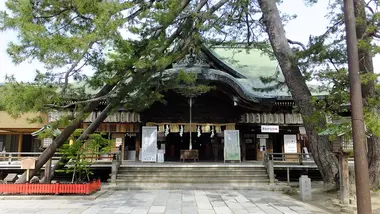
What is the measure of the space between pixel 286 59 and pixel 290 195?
4.98m

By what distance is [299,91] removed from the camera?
1009 centimetres

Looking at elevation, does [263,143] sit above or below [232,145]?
above

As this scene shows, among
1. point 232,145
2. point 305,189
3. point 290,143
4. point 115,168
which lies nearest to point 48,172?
point 115,168

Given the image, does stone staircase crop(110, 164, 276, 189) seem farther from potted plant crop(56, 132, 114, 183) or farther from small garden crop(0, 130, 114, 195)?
potted plant crop(56, 132, 114, 183)

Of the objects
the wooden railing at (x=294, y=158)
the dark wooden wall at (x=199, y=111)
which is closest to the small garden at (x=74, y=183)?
the dark wooden wall at (x=199, y=111)

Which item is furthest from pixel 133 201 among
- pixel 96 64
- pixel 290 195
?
pixel 290 195

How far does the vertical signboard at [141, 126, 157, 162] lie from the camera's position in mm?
16359

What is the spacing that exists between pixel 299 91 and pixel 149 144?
9.39 metres

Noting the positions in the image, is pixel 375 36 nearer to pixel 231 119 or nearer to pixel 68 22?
pixel 68 22

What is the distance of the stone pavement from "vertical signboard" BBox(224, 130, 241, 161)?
5715 millimetres

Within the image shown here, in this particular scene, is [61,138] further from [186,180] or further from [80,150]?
[186,180]

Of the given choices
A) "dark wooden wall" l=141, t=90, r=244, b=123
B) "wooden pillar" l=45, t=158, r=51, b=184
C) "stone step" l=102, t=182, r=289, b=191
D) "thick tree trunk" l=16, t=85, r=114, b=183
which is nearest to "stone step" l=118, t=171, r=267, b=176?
"stone step" l=102, t=182, r=289, b=191

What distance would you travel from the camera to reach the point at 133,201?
9.13 metres

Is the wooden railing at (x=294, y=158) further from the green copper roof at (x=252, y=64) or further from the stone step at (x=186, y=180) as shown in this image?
the green copper roof at (x=252, y=64)
